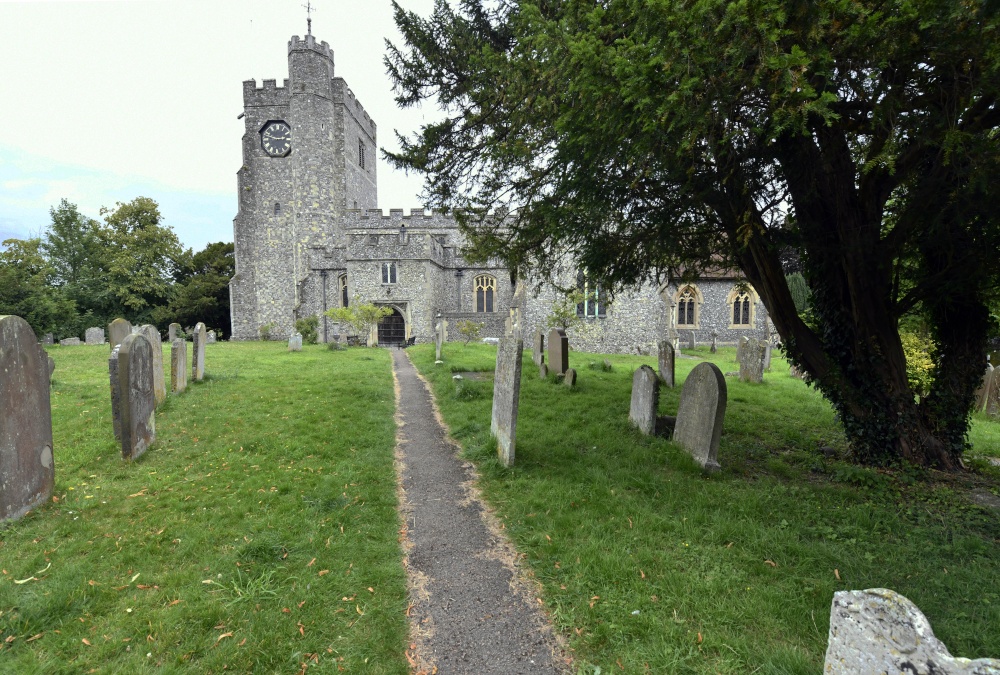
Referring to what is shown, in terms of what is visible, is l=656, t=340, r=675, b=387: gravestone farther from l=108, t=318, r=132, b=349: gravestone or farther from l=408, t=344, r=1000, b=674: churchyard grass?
l=108, t=318, r=132, b=349: gravestone

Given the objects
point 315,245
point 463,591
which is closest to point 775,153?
point 463,591

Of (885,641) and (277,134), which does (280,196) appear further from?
(885,641)

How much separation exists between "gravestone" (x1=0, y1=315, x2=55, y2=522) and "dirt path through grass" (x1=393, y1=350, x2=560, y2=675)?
3262 millimetres

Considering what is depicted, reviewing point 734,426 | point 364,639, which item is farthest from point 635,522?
point 734,426

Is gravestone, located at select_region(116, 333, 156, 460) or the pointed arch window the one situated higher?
the pointed arch window

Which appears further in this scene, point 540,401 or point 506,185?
point 540,401

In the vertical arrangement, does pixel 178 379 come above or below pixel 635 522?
above

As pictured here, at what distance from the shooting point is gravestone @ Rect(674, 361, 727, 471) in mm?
5223

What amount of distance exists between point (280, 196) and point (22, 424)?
27976mm

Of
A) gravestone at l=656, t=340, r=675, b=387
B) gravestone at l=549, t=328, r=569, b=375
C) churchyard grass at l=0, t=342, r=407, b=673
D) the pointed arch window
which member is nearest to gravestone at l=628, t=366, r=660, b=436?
churchyard grass at l=0, t=342, r=407, b=673

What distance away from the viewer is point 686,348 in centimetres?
2509

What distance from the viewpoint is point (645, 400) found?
6598mm

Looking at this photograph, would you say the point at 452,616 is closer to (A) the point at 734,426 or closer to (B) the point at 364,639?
(B) the point at 364,639

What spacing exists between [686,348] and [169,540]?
24.9m
